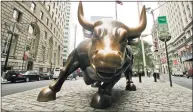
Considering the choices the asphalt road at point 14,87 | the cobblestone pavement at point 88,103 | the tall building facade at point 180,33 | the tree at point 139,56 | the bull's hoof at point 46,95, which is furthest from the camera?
the tree at point 139,56

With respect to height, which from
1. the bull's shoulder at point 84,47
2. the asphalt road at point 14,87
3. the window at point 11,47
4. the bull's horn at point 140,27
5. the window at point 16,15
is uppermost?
the window at point 16,15

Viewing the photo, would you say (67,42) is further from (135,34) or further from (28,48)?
(135,34)

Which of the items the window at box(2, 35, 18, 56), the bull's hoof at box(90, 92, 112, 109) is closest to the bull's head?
the bull's hoof at box(90, 92, 112, 109)

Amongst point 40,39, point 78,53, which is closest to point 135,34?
point 78,53

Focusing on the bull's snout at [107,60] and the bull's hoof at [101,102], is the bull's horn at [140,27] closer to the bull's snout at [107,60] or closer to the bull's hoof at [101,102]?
the bull's snout at [107,60]

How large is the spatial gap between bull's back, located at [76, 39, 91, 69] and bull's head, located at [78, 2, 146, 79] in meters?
0.55

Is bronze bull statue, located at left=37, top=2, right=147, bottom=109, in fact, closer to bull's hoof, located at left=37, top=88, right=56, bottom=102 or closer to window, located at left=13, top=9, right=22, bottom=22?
bull's hoof, located at left=37, top=88, right=56, bottom=102

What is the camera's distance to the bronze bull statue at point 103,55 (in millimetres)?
1943

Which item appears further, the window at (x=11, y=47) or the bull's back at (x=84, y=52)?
the window at (x=11, y=47)

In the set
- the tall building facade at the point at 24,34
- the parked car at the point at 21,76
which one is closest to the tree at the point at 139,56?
the tall building facade at the point at 24,34

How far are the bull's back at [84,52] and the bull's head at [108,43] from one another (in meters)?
0.55

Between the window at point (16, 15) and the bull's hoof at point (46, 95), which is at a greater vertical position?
the window at point (16, 15)

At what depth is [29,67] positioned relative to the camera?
938 inches

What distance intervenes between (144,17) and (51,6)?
1425 inches
